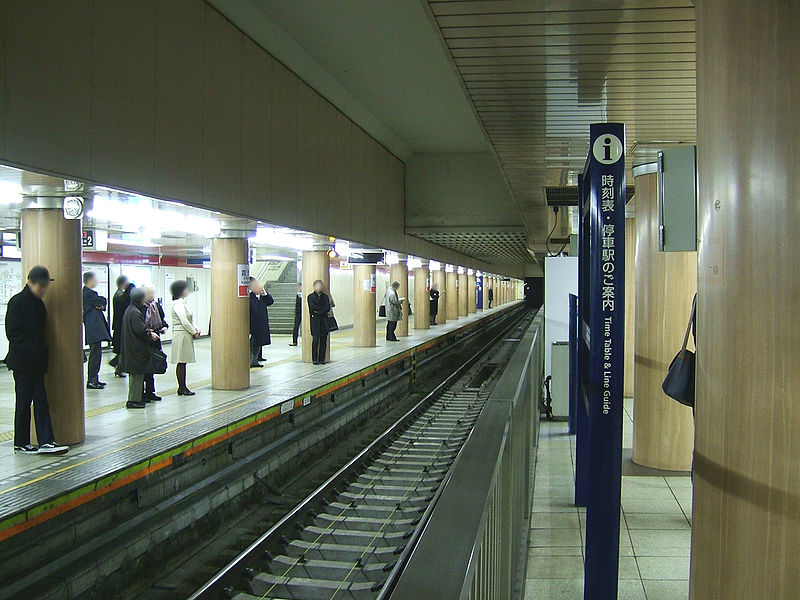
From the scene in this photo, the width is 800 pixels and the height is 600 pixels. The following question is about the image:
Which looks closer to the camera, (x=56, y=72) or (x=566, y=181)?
(x=56, y=72)

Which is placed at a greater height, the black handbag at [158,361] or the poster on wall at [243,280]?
the poster on wall at [243,280]

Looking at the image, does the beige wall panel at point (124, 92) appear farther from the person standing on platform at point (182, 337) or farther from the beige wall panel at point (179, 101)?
the person standing on platform at point (182, 337)

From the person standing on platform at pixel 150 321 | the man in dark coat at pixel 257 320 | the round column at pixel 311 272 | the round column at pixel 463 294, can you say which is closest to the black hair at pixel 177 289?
the person standing on platform at pixel 150 321

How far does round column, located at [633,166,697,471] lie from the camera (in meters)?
6.89

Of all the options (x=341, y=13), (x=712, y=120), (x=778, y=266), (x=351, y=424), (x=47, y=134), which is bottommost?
(x=351, y=424)

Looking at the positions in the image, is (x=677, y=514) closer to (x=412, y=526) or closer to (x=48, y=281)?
(x=412, y=526)

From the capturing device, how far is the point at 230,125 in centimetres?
847

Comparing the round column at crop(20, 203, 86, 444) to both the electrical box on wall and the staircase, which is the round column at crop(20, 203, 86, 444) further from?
the staircase

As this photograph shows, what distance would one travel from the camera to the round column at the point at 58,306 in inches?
262

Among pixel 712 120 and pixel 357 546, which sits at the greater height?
pixel 712 120

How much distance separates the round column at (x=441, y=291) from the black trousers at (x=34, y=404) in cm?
2447

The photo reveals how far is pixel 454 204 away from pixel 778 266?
16535 millimetres

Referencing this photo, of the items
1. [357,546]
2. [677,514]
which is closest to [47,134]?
[357,546]

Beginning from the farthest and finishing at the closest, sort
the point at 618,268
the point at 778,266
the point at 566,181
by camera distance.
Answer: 1. the point at 566,181
2. the point at 618,268
3. the point at 778,266
